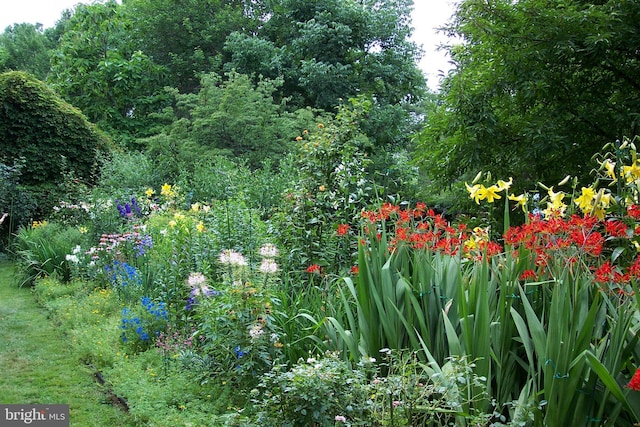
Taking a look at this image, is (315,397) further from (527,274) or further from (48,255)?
(48,255)

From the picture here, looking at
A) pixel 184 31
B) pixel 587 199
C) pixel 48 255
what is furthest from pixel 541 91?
pixel 184 31

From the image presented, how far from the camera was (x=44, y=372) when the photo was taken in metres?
4.12

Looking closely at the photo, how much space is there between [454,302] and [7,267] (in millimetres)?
8020

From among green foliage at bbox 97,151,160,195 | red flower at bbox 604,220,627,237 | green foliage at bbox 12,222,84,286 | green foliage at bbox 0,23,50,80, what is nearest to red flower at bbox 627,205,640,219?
red flower at bbox 604,220,627,237

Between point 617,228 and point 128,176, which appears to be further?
point 128,176

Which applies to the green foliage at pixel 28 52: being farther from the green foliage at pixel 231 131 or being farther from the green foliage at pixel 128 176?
the green foliage at pixel 128 176

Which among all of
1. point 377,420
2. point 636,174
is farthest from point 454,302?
point 636,174

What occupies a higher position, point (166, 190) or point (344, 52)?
point (344, 52)

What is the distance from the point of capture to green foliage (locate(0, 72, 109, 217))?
33.6 ft

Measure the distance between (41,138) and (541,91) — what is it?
9048 mm

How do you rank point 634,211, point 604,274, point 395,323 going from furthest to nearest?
Answer: point 395,323 < point 634,211 < point 604,274

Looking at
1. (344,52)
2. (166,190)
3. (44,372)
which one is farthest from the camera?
(344,52)

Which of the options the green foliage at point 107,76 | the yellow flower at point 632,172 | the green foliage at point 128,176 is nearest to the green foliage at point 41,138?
the green foliage at point 128,176

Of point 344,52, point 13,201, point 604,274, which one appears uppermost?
point 344,52
